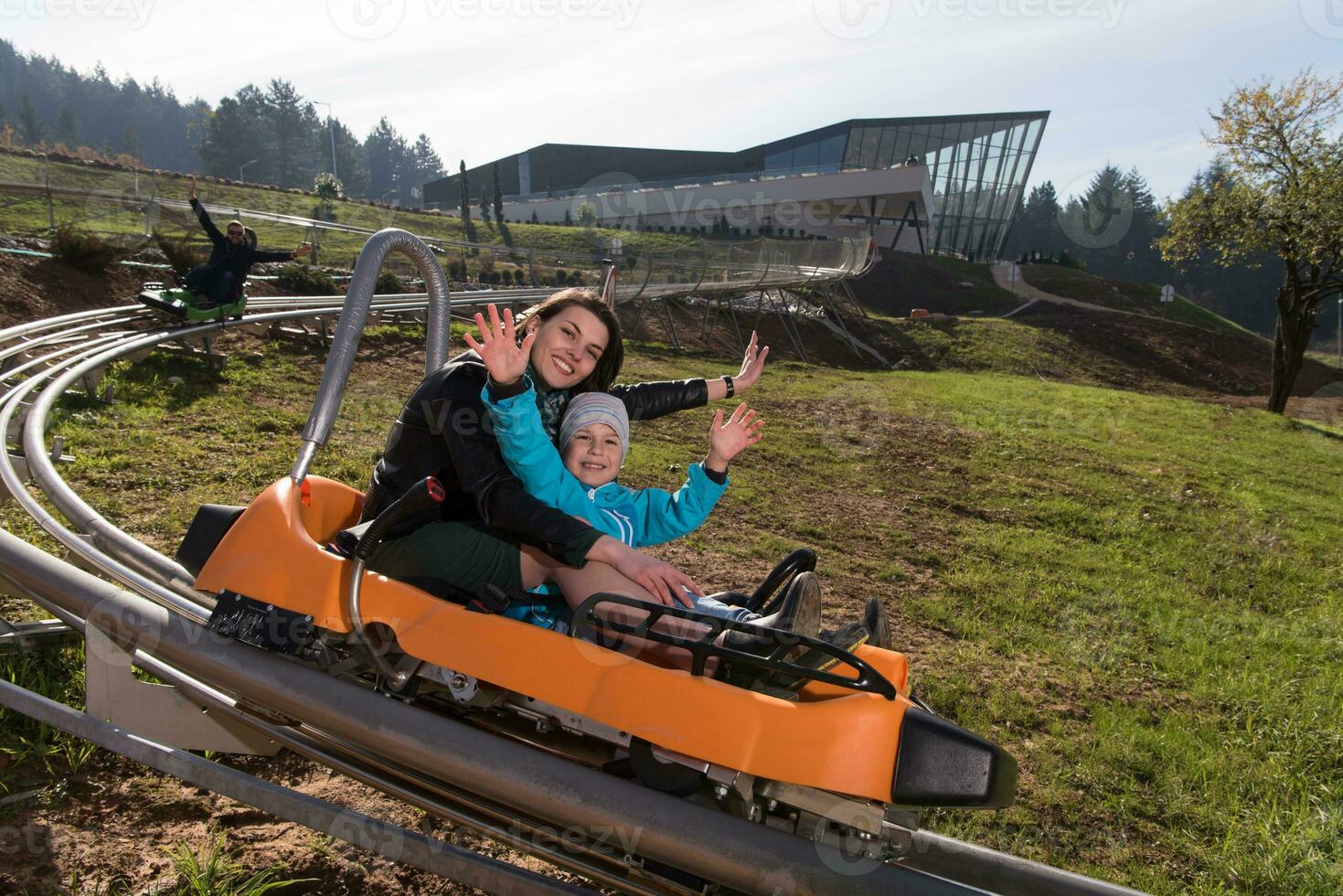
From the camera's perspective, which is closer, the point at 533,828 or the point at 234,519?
the point at 533,828

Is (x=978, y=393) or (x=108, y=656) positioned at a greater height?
(x=108, y=656)

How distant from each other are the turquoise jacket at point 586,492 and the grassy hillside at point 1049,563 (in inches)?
61.5

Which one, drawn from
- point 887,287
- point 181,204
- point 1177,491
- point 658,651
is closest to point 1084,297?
point 887,287

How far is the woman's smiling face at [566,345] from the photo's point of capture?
2.95 m

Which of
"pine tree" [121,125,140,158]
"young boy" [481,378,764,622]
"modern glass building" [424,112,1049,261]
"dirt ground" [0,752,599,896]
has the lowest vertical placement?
"dirt ground" [0,752,599,896]

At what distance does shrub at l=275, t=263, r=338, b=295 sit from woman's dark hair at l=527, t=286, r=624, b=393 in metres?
13.7

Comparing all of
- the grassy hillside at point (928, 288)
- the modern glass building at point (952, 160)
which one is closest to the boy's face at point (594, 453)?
the grassy hillside at point (928, 288)

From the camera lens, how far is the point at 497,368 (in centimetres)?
244

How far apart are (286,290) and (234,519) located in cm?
1361

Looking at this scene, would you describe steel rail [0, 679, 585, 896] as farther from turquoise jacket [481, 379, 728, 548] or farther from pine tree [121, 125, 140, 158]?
pine tree [121, 125, 140, 158]

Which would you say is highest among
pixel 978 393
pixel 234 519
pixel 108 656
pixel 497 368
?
pixel 497 368

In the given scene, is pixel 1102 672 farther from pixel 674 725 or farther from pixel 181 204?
pixel 181 204

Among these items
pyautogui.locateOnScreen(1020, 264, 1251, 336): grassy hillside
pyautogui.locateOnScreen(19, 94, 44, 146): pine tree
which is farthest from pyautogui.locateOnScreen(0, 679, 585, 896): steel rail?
pyautogui.locateOnScreen(19, 94, 44, 146): pine tree

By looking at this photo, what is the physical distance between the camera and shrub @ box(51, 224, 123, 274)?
12.4 m
